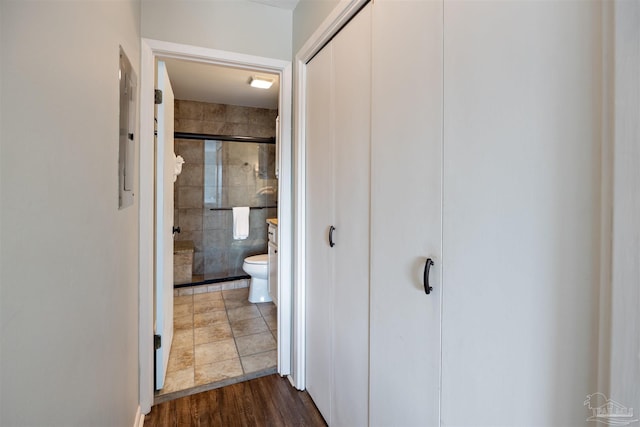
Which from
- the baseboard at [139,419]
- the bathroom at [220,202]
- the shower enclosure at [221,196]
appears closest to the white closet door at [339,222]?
the baseboard at [139,419]

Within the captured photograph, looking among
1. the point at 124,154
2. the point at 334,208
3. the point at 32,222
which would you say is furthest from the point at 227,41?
the point at 32,222

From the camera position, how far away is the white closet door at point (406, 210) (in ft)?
3.06

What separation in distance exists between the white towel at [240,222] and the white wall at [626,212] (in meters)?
4.02

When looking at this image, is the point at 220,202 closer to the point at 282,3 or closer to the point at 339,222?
the point at 282,3

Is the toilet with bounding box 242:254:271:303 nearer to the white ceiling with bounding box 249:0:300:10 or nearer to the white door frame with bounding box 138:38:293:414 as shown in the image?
the white door frame with bounding box 138:38:293:414

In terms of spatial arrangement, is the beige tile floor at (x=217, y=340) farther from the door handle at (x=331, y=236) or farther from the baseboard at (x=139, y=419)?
the door handle at (x=331, y=236)

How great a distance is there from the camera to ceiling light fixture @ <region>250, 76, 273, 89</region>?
3.10 meters

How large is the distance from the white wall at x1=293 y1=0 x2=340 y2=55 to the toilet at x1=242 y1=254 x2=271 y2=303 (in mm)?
2090

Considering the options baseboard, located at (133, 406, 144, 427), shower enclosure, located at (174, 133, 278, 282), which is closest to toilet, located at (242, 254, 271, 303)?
shower enclosure, located at (174, 133, 278, 282)

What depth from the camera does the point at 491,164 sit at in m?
0.75

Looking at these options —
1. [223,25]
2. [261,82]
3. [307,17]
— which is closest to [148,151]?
[223,25]

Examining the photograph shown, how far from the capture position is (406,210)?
3.41 feet

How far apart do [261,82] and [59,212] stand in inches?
110

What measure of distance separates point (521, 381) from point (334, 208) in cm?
100
